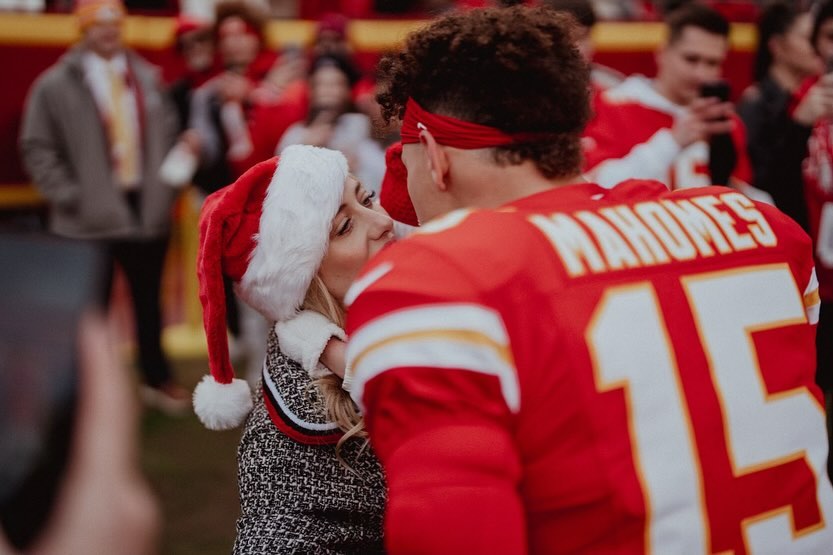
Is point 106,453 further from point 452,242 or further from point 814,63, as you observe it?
point 814,63

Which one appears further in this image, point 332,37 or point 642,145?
point 332,37

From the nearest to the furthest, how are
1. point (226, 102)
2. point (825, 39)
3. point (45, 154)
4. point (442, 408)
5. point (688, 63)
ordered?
point (442, 408), point (688, 63), point (825, 39), point (45, 154), point (226, 102)

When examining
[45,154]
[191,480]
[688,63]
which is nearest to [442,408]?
[688,63]

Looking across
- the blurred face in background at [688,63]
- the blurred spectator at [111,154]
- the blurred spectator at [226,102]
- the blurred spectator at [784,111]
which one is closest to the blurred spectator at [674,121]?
the blurred face in background at [688,63]

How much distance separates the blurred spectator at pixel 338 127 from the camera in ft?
15.9

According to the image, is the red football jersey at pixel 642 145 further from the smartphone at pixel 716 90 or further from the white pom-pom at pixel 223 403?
the white pom-pom at pixel 223 403

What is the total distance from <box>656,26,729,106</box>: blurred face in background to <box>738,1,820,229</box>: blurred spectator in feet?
1.06

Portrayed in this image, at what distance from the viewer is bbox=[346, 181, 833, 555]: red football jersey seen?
126 cm

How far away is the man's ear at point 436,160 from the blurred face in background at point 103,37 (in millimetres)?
4106

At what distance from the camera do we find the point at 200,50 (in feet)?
20.1

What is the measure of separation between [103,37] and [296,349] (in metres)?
3.81

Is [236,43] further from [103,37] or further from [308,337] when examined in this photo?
[308,337]

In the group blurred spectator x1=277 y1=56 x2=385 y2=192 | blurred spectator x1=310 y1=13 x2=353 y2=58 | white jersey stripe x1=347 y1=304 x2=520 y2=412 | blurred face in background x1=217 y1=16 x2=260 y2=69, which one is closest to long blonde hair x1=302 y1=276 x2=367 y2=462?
white jersey stripe x1=347 y1=304 x2=520 y2=412

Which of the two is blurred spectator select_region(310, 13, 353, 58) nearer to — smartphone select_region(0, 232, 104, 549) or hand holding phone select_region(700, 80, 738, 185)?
hand holding phone select_region(700, 80, 738, 185)
